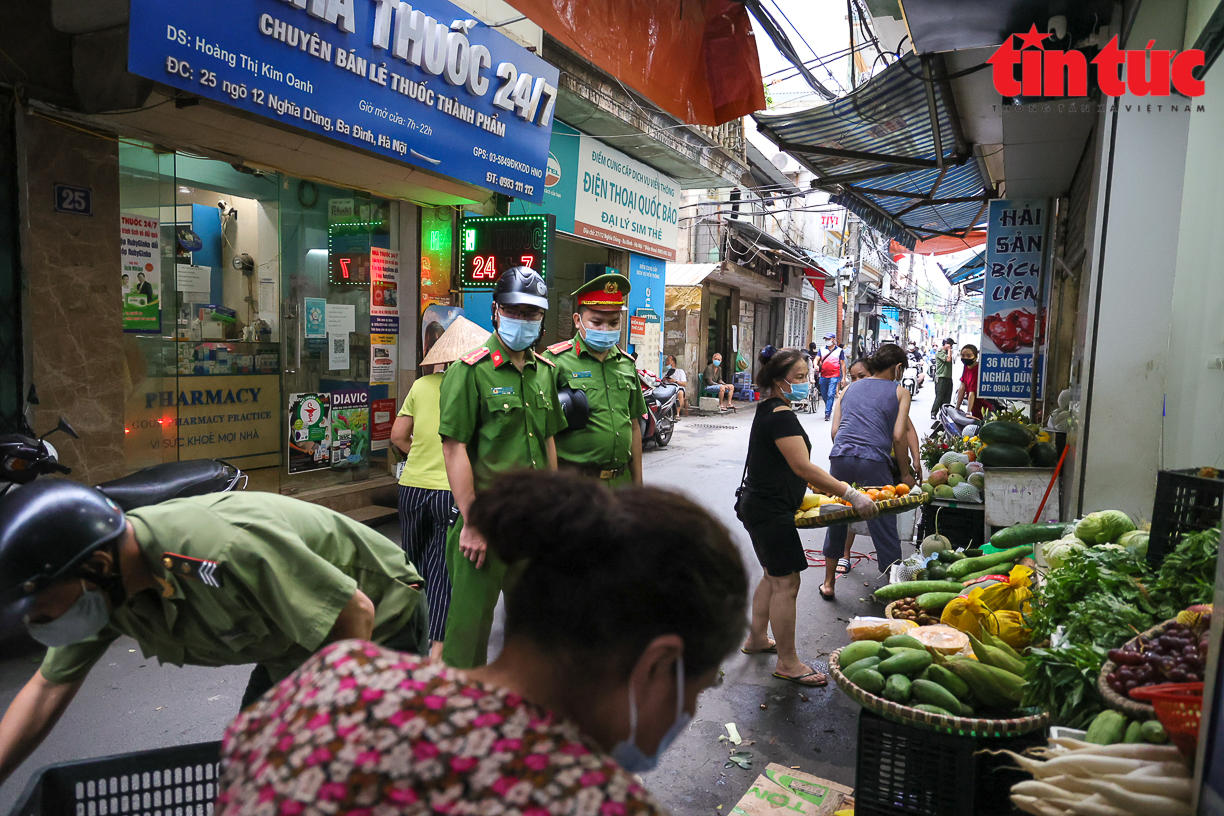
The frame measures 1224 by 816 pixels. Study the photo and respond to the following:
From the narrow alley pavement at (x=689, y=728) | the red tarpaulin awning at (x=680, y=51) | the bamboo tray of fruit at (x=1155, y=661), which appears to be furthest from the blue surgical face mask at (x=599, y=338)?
the bamboo tray of fruit at (x=1155, y=661)

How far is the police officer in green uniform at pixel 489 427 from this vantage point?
3.53m

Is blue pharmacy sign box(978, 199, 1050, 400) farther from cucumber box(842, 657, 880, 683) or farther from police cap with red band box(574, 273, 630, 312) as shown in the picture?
cucumber box(842, 657, 880, 683)

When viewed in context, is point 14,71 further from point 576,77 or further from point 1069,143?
point 1069,143

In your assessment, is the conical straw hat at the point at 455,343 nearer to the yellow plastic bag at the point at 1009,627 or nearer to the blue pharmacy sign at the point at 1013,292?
the yellow plastic bag at the point at 1009,627

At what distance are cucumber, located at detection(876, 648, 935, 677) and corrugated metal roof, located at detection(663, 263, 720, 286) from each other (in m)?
16.2

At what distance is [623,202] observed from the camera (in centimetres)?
1240

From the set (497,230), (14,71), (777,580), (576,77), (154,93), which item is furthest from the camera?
(576,77)

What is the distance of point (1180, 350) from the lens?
4.10 metres

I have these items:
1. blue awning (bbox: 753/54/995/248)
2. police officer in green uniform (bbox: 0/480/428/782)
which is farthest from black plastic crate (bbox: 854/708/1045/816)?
blue awning (bbox: 753/54/995/248)

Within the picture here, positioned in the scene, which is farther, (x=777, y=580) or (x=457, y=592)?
(x=777, y=580)

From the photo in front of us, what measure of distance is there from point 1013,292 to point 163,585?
27.4ft

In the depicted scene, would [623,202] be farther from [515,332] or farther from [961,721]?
[961,721]

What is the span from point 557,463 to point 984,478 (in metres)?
3.05

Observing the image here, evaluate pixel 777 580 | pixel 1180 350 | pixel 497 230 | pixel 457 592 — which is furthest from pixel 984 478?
pixel 497 230
